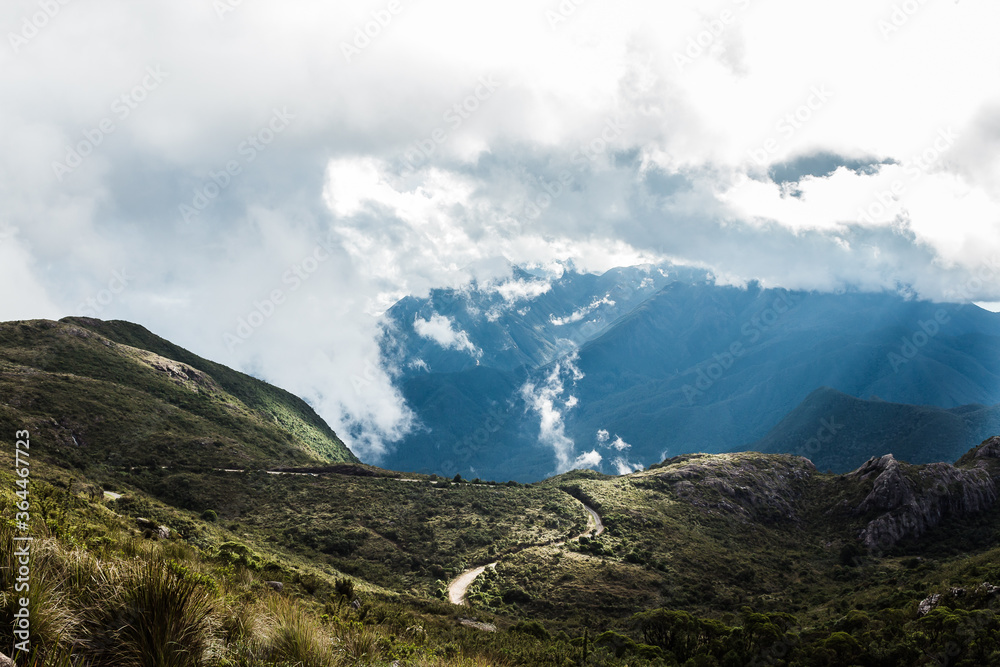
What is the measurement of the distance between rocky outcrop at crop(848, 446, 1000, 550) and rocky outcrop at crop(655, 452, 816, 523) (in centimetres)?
1177

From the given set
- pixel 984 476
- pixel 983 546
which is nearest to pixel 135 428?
pixel 983 546

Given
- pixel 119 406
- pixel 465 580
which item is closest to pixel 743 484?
pixel 465 580

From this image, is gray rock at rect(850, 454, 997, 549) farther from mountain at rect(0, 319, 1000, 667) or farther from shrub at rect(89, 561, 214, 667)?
shrub at rect(89, 561, 214, 667)

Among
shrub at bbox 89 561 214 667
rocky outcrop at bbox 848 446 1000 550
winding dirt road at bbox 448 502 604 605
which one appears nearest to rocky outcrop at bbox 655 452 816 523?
rocky outcrop at bbox 848 446 1000 550

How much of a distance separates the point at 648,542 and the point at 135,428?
223ft

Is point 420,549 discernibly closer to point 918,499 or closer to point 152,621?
point 152,621

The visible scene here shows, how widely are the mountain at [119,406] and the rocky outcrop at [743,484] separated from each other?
2589 inches

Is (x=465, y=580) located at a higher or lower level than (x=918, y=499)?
lower

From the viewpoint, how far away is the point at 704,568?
171 ft

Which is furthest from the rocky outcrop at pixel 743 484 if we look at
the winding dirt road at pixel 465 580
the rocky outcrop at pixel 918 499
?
the winding dirt road at pixel 465 580

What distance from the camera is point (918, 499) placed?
70.5 meters

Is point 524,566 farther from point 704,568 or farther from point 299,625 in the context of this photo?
point 299,625

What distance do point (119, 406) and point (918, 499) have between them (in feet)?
392

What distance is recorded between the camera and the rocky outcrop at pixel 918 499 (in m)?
66.9
